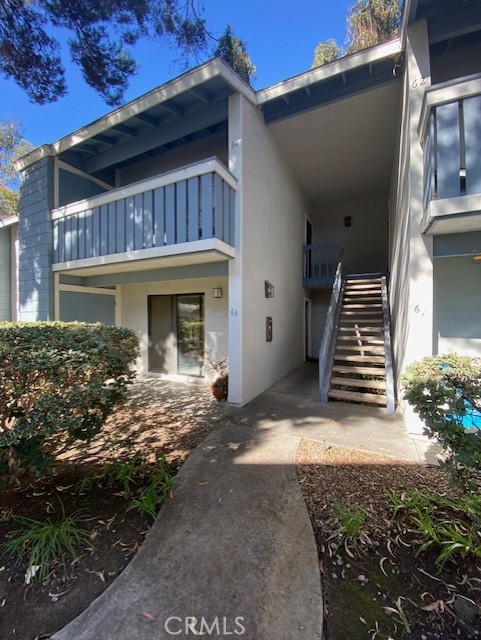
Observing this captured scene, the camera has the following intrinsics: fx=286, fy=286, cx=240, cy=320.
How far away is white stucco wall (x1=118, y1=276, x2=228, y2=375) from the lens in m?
6.87

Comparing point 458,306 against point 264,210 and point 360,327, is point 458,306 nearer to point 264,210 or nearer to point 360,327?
point 360,327

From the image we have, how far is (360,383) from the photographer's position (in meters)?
5.61

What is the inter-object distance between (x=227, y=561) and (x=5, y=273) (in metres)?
10.8

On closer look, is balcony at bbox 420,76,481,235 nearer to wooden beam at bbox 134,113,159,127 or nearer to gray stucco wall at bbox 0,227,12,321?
wooden beam at bbox 134,113,159,127

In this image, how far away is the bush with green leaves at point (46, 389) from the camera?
2.37 meters

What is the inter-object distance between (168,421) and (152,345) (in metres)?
3.49

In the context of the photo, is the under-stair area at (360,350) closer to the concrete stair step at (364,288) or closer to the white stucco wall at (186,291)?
the concrete stair step at (364,288)

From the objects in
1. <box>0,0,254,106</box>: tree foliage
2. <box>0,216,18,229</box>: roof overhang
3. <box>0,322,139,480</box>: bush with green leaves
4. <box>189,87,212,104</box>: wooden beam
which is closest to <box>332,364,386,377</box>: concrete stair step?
<box>0,322,139,480</box>: bush with green leaves

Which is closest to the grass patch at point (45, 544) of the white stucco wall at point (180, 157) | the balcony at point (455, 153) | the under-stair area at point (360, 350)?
the under-stair area at point (360, 350)

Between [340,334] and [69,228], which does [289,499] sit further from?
[69,228]

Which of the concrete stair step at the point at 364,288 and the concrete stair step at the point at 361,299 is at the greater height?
the concrete stair step at the point at 364,288

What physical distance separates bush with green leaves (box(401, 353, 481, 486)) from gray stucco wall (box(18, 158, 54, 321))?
7063mm

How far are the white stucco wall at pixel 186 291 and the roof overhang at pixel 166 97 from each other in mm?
3458

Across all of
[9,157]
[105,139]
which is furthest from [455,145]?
[9,157]
